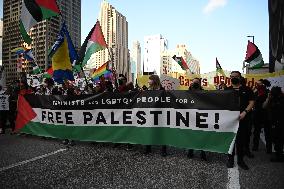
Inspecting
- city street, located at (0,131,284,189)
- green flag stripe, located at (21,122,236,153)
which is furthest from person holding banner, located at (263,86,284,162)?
green flag stripe, located at (21,122,236,153)

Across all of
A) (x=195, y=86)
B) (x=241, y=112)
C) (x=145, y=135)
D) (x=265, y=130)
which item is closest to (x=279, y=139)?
(x=265, y=130)

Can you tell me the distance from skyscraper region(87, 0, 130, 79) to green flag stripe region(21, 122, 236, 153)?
69471 mm

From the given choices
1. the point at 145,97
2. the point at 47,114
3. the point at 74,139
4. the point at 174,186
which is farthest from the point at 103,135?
the point at 174,186

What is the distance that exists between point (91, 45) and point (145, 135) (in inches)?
233

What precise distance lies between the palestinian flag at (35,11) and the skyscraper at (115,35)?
67163mm

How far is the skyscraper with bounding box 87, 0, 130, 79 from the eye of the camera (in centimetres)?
8746

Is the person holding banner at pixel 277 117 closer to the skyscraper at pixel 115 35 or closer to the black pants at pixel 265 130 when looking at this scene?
the black pants at pixel 265 130

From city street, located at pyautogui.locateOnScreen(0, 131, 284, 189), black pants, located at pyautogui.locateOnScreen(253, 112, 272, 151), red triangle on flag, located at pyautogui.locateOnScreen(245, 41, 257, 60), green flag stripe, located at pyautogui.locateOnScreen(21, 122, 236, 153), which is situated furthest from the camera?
red triangle on flag, located at pyautogui.locateOnScreen(245, 41, 257, 60)

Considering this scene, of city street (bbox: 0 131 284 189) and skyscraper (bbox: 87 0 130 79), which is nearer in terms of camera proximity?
city street (bbox: 0 131 284 189)

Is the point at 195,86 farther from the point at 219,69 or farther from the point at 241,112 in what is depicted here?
the point at 219,69

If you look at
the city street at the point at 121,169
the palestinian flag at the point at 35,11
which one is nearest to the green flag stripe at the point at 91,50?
the palestinian flag at the point at 35,11

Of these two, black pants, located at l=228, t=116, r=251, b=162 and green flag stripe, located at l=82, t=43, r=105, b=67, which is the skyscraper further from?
black pants, located at l=228, t=116, r=251, b=162

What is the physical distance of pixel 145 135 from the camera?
24.3 ft

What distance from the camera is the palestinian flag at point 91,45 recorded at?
12.0m
